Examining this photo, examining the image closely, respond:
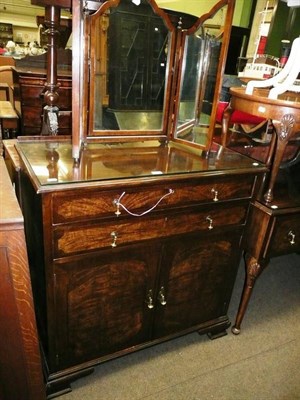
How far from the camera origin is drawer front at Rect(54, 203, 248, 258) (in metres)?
1.02

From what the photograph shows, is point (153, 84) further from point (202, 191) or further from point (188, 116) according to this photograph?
point (202, 191)

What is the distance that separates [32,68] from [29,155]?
1879mm

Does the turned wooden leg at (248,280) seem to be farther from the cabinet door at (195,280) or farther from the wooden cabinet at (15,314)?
the wooden cabinet at (15,314)

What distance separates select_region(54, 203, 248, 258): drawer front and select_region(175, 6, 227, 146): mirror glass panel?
1.11 feet

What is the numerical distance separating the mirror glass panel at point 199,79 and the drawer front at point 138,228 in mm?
338

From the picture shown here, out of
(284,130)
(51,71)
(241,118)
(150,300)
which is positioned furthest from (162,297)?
(241,118)

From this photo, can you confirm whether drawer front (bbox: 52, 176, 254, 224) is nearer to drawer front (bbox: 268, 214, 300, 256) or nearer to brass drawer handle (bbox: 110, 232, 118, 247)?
brass drawer handle (bbox: 110, 232, 118, 247)

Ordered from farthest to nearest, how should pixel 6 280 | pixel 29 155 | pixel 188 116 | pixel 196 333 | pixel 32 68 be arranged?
pixel 32 68, pixel 196 333, pixel 188 116, pixel 29 155, pixel 6 280

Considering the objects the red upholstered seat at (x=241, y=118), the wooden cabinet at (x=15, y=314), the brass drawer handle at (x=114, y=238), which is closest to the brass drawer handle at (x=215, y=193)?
the brass drawer handle at (x=114, y=238)

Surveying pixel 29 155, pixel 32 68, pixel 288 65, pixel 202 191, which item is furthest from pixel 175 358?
pixel 32 68

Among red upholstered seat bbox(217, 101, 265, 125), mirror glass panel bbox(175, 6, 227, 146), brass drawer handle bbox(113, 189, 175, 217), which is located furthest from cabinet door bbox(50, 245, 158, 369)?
red upholstered seat bbox(217, 101, 265, 125)

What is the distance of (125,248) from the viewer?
1.13 metres

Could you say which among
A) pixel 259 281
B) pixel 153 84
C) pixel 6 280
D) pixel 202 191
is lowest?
pixel 259 281

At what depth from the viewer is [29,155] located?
1.13m
